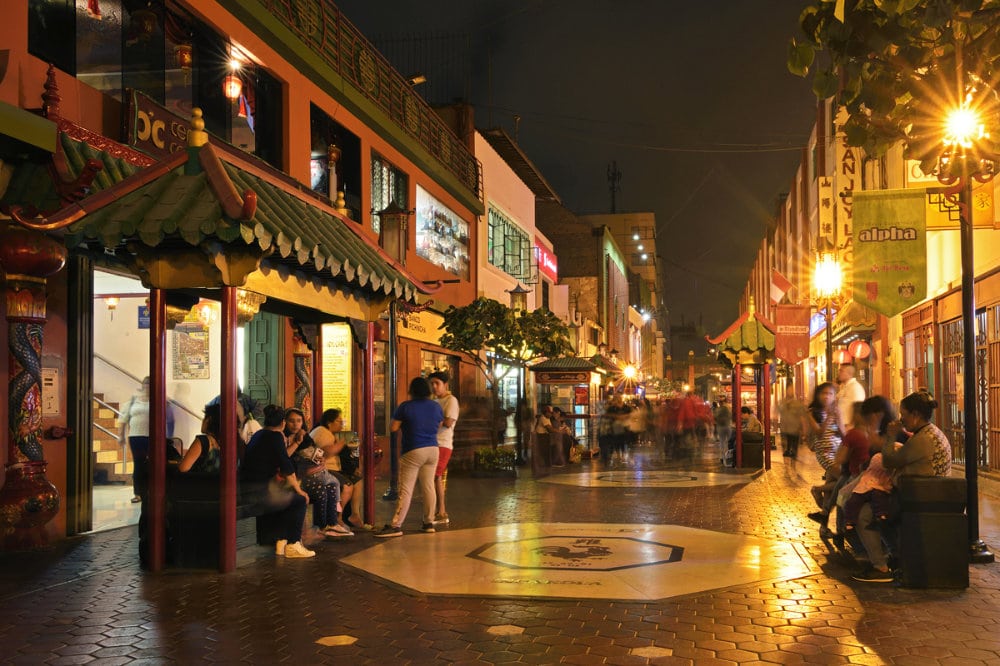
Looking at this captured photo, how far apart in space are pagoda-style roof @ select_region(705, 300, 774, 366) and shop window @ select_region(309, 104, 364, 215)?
9193 mm

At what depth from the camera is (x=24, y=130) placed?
8.83m

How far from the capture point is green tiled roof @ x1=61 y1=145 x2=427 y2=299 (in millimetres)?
7961

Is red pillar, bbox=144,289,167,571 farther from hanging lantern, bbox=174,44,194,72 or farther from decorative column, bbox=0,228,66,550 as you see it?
hanging lantern, bbox=174,44,194,72

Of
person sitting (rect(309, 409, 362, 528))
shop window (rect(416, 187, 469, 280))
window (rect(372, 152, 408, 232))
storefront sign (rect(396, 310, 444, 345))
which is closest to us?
person sitting (rect(309, 409, 362, 528))

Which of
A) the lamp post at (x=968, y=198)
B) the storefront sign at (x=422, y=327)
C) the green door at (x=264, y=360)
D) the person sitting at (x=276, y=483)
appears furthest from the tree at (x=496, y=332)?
the lamp post at (x=968, y=198)

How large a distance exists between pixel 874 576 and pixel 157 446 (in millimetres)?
6190

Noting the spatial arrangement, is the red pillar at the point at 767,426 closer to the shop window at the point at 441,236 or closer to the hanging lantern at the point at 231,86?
the shop window at the point at 441,236

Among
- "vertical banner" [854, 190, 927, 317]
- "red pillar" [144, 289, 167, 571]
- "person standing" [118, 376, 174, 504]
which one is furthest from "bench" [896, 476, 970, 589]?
"person standing" [118, 376, 174, 504]

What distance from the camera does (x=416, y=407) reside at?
1069cm

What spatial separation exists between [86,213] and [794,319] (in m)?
19.4

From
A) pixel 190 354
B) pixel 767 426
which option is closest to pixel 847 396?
pixel 767 426

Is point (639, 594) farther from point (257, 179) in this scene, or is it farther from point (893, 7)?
point (257, 179)

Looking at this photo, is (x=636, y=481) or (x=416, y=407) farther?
(x=636, y=481)

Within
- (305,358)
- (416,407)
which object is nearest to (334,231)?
(416,407)
